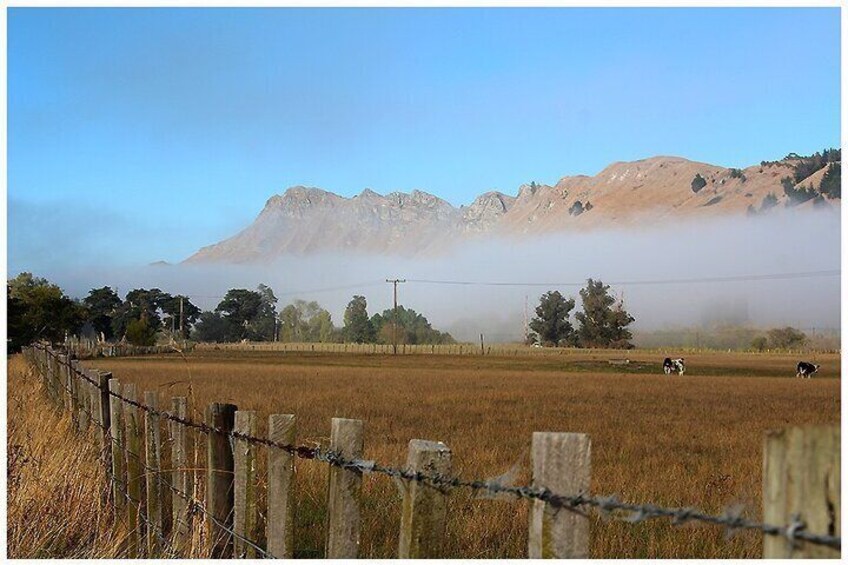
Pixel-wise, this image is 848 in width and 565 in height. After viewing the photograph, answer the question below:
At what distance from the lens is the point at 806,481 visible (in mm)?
1960

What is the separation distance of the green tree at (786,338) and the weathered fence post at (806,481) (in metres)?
181

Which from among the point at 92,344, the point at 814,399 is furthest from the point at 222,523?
the point at 92,344

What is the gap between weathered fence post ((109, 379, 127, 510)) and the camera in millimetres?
7953

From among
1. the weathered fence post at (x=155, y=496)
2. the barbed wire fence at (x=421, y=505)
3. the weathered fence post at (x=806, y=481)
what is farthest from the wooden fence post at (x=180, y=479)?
the weathered fence post at (x=806, y=481)

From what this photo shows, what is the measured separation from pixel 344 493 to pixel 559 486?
1.55 m

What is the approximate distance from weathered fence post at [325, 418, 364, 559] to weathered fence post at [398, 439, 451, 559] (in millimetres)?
555

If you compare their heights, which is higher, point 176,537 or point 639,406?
point 176,537

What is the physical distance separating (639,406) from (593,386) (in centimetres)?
1006

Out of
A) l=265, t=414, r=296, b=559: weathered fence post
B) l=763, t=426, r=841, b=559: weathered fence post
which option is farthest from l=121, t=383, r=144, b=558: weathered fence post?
l=763, t=426, r=841, b=559: weathered fence post

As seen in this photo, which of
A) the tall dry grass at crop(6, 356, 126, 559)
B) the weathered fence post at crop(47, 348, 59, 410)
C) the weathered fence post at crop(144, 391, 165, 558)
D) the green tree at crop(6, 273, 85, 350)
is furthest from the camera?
the green tree at crop(6, 273, 85, 350)

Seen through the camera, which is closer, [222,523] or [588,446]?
[588,446]

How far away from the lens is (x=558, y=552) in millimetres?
2725

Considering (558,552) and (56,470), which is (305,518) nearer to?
(56,470)

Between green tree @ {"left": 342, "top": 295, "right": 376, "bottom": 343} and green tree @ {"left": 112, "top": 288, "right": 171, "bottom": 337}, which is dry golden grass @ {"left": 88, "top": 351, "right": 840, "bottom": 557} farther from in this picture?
green tree @ {"left": 342, "top": 295, "right": 376, "bottom": 343}
